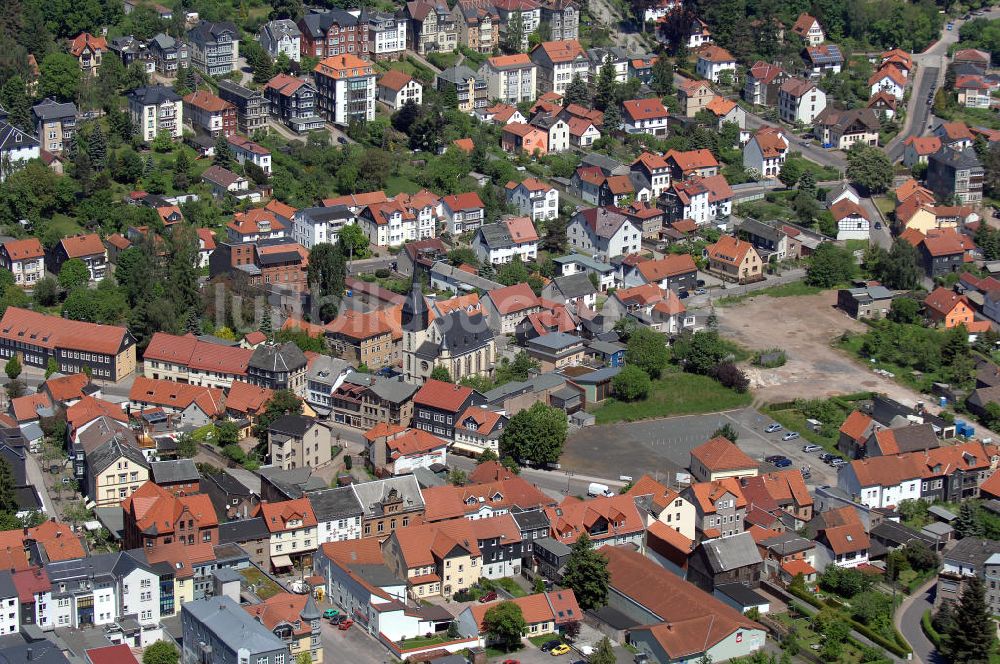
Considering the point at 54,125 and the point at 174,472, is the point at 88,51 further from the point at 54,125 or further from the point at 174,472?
the point at 174,472

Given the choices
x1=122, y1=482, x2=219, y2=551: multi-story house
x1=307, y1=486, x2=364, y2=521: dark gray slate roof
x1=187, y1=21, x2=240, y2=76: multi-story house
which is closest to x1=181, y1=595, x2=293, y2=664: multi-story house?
x1=122, y1=482, x2=219, y2=551: multi-story house

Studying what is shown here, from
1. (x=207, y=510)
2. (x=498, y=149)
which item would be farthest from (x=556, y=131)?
(x=207, y=510)

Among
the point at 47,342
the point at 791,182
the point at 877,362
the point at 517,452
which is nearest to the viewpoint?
the point at 517,452

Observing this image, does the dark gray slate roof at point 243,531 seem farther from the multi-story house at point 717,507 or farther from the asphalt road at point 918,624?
the asphalt road at point 918,624

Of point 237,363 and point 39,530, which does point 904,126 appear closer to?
point 237,363

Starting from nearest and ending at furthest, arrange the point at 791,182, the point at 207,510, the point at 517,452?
the point at 207,510
the point at 517,452
the point at 791,182

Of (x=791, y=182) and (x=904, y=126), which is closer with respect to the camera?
(x=791, y=182)
